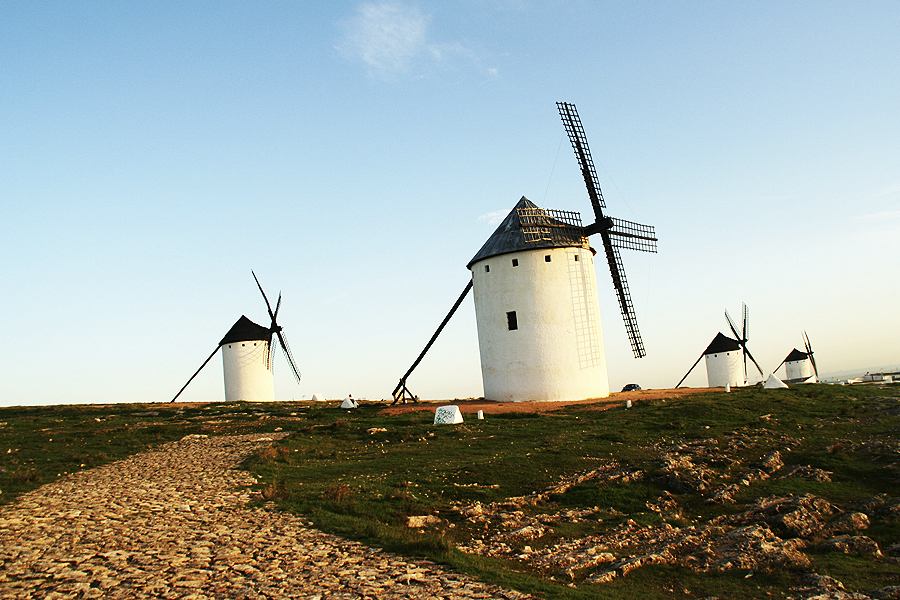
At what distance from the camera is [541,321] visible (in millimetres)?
33000

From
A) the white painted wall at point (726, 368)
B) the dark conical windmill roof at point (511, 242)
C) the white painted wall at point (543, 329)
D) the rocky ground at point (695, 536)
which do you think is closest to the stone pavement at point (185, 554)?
the rocky ground at point (695, 536)

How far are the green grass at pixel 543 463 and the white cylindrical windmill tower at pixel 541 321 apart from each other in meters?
4.49

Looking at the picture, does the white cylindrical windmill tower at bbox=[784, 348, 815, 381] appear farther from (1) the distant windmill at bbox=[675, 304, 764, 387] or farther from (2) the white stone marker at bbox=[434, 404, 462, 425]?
(2) the white stone marker at bbox=[434, 404, 462, 425]

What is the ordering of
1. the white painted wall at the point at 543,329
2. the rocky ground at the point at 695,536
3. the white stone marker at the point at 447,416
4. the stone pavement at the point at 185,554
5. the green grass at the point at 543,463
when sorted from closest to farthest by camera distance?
1. the stone pavement at the point at 185,554
2. the green grass at the point at 543,463
3. the rocky ground at the point at 695,536
4. the white stone marker at the point at 447,416
5. the white painted wall at the point at 543,329

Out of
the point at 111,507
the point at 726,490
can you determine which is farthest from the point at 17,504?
the point at 726,490

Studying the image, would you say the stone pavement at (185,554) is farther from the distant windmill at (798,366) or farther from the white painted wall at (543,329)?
the distant windmill at (798,366)

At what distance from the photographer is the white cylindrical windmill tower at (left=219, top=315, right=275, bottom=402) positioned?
171 ft

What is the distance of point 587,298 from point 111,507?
85.5 ft

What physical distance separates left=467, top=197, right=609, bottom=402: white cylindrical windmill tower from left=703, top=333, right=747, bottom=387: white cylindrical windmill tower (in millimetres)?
26025

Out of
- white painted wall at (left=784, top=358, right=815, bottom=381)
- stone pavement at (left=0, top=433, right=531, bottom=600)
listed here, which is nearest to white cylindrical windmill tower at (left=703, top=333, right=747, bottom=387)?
white painted wall at (left=784, top=358, right=815, bottom=381)

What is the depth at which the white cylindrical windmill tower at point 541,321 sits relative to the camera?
108 feet

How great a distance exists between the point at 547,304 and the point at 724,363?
30294mm

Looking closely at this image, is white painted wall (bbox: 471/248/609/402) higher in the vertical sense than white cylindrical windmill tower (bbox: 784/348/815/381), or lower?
higher

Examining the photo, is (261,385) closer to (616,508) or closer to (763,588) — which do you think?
(616,508)
